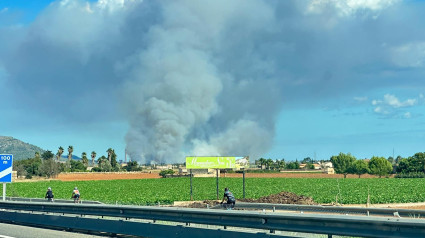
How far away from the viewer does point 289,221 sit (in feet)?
35.1

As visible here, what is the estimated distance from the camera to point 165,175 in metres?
164

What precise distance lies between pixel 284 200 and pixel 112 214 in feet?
77.0

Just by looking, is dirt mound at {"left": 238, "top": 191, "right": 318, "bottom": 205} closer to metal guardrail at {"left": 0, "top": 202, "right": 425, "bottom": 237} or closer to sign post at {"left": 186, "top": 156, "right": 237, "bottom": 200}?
sign post at {"left": 186, "top": 156, "right": 237, "bottom": 200}

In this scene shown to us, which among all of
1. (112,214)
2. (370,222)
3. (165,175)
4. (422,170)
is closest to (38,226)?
(112,214)

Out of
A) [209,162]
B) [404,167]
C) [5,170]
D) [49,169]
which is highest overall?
[404,167]

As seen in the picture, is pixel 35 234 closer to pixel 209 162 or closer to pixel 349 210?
pixel 349 210

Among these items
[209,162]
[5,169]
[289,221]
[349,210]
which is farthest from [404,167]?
[289,221]

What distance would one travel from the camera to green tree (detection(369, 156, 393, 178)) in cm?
17500

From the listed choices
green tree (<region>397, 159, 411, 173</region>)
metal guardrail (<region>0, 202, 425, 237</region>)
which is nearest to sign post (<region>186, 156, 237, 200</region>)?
metal guardrail (<region>0, 202, 425, 237</region>)

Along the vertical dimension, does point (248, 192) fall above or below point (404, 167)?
below

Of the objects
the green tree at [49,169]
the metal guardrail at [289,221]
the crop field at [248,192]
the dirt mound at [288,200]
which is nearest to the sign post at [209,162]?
the crop field at [248,192]

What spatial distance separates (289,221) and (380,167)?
173 meters

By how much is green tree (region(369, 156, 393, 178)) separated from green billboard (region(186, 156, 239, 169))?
458ft

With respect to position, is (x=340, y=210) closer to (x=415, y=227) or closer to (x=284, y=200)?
(x=284, y=200)
